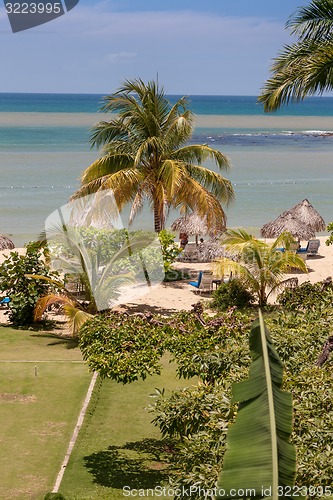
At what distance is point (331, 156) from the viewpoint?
258ft

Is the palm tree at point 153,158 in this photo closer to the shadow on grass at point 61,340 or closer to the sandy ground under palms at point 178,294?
the sandy ground under palms at point 178,294

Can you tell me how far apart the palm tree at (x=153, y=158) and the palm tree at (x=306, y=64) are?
16.2 feet

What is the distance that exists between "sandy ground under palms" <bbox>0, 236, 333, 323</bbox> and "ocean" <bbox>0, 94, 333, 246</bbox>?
5483mm

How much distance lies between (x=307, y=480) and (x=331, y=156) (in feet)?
244

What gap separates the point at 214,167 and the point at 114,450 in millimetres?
57625

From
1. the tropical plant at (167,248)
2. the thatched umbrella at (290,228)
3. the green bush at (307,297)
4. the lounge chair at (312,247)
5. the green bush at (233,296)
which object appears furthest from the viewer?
the thatched umbrella at (290,228)

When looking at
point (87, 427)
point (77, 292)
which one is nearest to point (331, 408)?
point (87, 427)

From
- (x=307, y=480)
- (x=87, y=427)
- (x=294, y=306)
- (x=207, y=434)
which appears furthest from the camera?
(x=294, y=306)

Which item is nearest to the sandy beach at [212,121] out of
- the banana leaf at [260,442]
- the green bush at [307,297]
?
the green bush at [307,297]

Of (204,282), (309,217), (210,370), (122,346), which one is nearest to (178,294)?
(204,282)

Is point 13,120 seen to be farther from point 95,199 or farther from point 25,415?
point 25,415

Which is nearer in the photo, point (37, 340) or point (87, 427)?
point (87, 427)

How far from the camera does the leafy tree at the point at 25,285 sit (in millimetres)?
18500

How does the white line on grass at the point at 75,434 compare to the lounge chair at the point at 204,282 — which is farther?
the lounge chair at the point at 204,282
